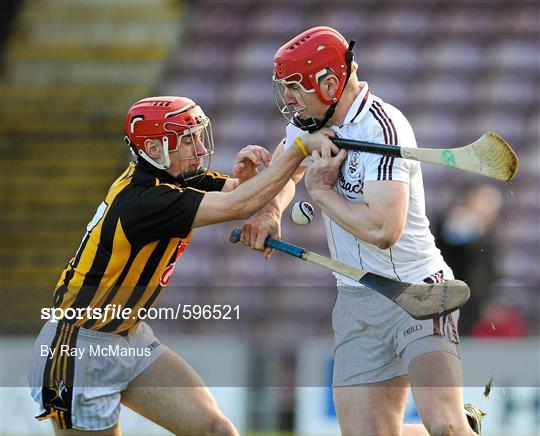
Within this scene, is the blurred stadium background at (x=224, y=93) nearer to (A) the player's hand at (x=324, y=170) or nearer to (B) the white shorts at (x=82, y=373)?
(B) the white shorts at (x=82, y=373)

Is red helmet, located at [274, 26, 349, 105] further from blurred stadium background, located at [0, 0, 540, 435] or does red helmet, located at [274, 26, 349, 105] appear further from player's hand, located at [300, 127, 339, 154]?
blurred stadium background, located at [0, 0, 540, 435]

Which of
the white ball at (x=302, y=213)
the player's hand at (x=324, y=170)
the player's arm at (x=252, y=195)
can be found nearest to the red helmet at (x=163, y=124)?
the player's arm at (x=252, y=195)

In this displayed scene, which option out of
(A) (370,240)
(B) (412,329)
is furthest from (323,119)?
(B) (412,329)

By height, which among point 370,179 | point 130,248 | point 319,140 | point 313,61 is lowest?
point 130,248

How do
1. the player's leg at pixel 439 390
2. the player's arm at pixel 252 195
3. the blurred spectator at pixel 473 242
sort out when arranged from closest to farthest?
the player's leg at pixel 439 390, the player's arm at pixel 252 195, the blurred spectator at pixel 473 242

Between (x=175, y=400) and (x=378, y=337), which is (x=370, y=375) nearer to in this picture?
(x=378, y=337)

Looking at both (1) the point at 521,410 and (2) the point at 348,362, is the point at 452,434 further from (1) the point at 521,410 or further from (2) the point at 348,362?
(1) the point at 521,410

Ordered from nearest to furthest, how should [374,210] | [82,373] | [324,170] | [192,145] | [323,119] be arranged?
[374,210]
[324,170]
[323,119]
[82,373]
[192,145]

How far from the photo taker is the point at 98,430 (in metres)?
4.07

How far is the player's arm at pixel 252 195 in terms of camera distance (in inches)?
158

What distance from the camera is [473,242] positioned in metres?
7.13

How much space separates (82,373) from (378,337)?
104 centimetres

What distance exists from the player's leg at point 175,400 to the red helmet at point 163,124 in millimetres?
740

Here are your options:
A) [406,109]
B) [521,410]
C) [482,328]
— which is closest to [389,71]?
[406,109]
